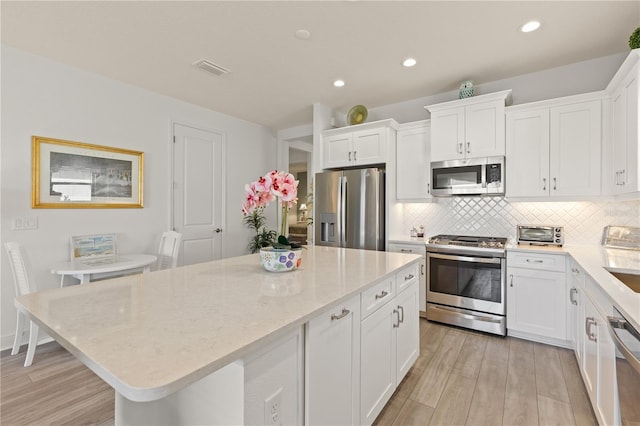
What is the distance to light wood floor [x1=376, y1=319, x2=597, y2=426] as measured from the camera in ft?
5.85

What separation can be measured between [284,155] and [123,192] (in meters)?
2.69

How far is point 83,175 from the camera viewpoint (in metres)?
3.11

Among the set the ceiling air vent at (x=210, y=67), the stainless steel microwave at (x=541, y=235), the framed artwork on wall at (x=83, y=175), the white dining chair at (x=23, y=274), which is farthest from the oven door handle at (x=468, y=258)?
the white dining chair at (x=23, y=274)

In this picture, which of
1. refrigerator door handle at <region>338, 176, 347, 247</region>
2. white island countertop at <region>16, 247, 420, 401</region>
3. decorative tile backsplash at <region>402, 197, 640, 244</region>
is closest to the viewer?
white island countertop at <region>16, 247, 420, 401</region>

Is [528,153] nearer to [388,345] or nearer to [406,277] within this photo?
[406,277]

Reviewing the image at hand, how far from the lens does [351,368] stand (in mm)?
1389

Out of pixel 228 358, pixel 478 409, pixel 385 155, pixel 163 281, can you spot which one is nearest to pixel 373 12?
pixel 385 155

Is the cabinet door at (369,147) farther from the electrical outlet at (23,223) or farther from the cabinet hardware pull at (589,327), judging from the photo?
the electrical outlet at (23,223)

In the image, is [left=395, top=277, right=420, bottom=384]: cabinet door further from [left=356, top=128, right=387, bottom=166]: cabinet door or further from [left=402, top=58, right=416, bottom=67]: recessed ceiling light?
[left=402, top=58, right=416, bottom=67]: recessed ceiling light

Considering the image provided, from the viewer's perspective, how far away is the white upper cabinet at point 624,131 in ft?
6.68

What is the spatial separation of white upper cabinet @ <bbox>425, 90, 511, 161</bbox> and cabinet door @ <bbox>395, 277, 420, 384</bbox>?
5.66ft

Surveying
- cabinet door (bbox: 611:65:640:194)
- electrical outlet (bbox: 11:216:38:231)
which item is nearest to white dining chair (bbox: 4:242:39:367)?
electrical outlet (bbox: 11:216:38:231)

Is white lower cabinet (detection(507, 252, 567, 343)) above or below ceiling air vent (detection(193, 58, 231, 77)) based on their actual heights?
below

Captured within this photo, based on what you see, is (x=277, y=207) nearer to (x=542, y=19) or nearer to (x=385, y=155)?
(x=385, y=155)
